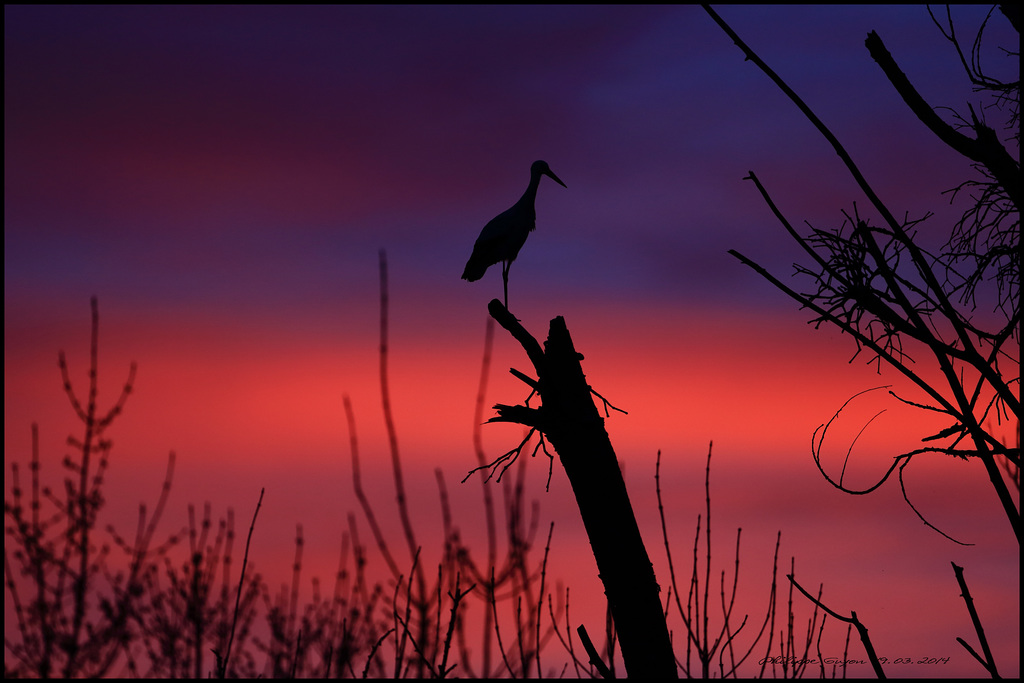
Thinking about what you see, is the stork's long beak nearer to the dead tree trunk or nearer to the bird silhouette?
the bird silhouette

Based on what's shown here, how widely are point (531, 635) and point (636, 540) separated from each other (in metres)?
3.12

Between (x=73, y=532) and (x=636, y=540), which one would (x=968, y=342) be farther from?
(x=73, y=532)

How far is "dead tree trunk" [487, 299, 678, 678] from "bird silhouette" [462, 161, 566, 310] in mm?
4538

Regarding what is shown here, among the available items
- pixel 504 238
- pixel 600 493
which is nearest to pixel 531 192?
pixel 504 238

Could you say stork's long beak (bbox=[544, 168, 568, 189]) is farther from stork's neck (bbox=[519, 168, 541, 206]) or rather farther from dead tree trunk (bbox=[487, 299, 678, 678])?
dead tree trunk (bbox=[487, 299, 678, 678])

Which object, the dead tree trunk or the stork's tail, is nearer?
the dead tree trunk

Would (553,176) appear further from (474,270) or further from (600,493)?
(600,493)

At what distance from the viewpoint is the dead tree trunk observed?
3.62 metres

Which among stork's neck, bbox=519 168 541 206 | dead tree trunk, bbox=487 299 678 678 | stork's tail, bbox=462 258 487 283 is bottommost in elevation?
dead tree trunk, bbox=487 299 678 678

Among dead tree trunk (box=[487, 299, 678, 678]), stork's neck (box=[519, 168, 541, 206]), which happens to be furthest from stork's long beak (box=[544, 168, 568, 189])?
dead tree trunk (box=[487, 299, 678, 678])

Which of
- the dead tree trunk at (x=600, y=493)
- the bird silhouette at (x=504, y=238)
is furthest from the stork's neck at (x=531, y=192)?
the dead tree trunk at (x=600, y=493)

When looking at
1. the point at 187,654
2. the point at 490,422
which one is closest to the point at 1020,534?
the point at 490,422

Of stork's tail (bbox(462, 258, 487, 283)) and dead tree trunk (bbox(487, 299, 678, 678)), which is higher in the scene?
stork's tail (bbox(462, 258, 487, 283))

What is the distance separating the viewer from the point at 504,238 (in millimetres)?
9180
